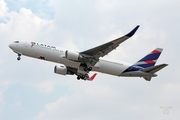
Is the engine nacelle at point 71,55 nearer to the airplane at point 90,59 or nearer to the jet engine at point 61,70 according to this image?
the airplane at point 90,59

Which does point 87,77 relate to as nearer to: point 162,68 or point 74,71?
point 74,71

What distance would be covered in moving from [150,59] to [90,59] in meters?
9.90

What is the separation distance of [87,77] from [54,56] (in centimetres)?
899

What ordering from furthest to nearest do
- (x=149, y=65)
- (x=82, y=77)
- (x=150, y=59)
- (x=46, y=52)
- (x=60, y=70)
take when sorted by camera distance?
(x=60, y=70)
(x=82, y=77)
(x=150, y=59)
(x=149, y=65)
(x=46, y=52)

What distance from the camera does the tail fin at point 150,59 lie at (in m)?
56.1

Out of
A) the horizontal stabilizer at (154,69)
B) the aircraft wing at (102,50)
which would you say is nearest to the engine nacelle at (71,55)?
the aircraft wing at (102,50)

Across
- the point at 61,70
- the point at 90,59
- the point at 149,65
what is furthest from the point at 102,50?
the point at 61,70

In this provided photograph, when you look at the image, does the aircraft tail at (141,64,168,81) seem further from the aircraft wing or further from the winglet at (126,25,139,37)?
the winglet at (126,25,139,37)

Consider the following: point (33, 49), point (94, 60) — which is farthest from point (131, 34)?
point (33, 49)

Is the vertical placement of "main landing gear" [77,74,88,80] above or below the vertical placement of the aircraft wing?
below

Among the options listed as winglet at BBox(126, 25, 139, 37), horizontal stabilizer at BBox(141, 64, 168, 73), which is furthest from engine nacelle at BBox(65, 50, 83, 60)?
horizontal stabilizer at BBox(141, 64, 168, 73)

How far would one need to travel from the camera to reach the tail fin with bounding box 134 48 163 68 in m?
56.1

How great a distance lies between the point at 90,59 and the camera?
52312 mm

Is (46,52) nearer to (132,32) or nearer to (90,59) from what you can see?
(90,59)
